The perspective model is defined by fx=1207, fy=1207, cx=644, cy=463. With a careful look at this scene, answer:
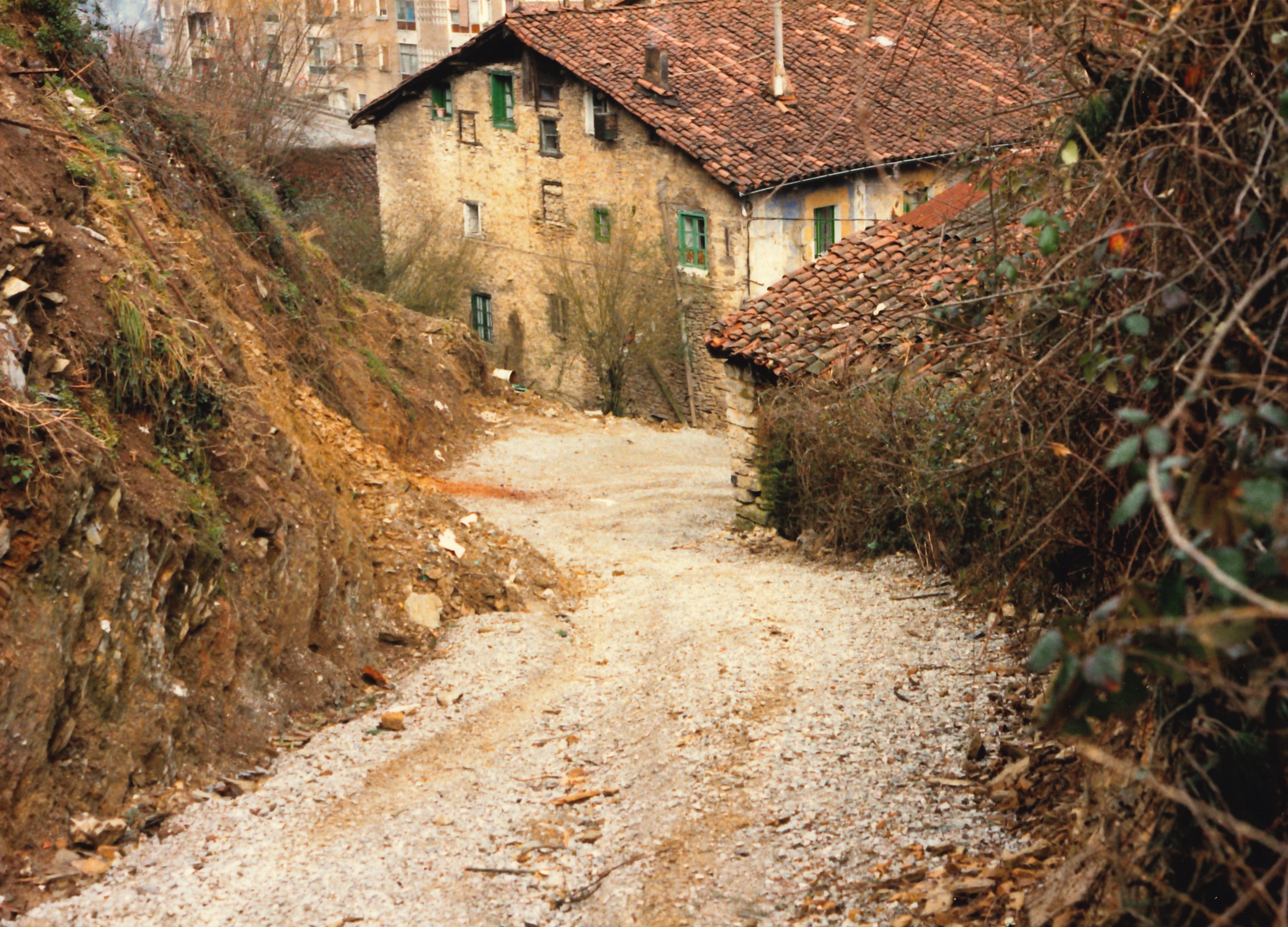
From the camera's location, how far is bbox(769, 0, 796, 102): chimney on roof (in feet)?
83.6

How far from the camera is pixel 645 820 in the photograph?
5.93 m

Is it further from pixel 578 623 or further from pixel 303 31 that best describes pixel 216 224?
pixel 303 31

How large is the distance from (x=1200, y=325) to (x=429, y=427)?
56.0 ft

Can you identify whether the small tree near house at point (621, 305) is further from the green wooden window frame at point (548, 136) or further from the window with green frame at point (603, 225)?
the green wooden window frame at point (548, 136)

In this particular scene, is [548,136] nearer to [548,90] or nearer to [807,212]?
[548,90]

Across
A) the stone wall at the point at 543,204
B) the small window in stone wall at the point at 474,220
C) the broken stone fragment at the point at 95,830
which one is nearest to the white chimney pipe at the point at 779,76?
the stone wall at the point at 543,204

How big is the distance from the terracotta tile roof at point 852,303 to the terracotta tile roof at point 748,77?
246 inches

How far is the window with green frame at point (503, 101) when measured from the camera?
2880 centimetres

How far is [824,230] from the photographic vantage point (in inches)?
1003

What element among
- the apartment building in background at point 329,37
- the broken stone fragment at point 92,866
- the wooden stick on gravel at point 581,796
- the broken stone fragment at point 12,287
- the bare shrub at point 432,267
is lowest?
the wooden stick on gravel at point 581,796

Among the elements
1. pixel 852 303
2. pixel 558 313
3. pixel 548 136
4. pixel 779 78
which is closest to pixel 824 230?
pixel 779 78

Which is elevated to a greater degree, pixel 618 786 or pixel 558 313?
pixel 558 313

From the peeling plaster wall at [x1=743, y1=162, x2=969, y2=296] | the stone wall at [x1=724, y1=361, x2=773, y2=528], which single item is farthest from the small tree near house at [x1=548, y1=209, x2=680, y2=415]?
the stone wall at [x1=724, y1=361, x2=773, y2=528]

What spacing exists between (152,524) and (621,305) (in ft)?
67.9
